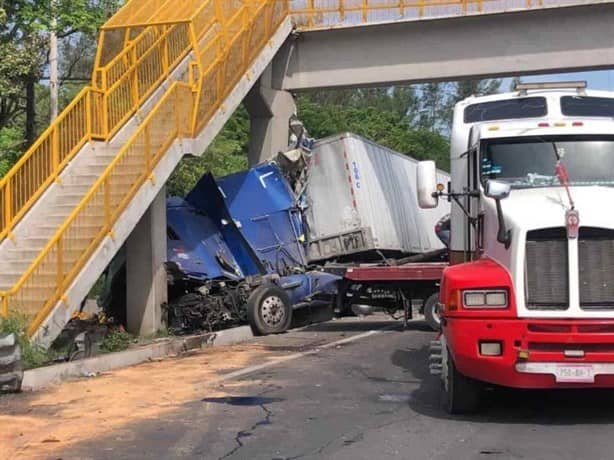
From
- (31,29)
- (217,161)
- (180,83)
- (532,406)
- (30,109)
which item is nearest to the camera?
(532,406)

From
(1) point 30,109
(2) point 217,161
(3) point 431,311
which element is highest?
(1) point 30,109

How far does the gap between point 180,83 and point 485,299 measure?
31.6 feet

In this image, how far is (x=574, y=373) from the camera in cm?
739

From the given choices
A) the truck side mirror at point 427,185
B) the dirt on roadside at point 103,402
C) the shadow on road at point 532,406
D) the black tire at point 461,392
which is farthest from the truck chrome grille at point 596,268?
the dirt on roadside at point 103,402

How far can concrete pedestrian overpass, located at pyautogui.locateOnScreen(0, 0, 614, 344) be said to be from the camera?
13.1m

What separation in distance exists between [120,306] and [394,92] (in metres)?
53.3

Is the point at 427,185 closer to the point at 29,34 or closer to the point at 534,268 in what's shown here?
the point at 534,268

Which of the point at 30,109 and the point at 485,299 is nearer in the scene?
the point at 485,299

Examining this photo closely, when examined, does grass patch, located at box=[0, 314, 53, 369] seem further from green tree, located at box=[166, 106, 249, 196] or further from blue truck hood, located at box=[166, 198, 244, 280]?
green tree, located at box=[166, 106, 249, 196]

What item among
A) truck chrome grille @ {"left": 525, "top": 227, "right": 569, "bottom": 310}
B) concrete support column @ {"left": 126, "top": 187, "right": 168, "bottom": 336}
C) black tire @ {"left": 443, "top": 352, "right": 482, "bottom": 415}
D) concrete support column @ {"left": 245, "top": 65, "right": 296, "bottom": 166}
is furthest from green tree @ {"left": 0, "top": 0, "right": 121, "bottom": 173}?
truck chrome grille @ {"left": 525, "top": 227, "right": 569, "bottom": 310}

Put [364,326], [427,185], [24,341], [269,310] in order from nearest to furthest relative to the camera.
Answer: [427,185] < [24,341] < [269,310] < [364,326]

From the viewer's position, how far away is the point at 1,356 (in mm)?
10023

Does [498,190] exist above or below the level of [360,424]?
above

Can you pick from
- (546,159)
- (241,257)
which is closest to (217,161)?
(241,257)
